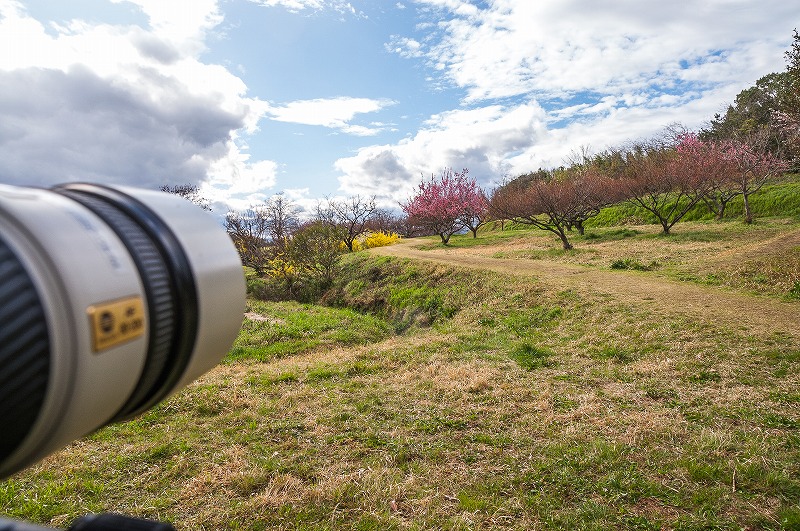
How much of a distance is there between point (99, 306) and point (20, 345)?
138mm

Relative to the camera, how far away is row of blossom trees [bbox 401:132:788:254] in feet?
70.7

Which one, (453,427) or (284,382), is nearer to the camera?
(453,427)

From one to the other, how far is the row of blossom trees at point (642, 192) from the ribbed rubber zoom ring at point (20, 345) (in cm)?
1949

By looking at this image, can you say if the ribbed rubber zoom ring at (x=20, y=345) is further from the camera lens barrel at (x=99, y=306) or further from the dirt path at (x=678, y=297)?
the dirt path at (x=678, y=297)

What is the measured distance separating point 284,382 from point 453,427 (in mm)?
3190

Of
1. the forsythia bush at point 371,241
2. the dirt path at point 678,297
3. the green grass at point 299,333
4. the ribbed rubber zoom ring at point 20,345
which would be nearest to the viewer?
the ribbed rubber zoom ring at point 20,345

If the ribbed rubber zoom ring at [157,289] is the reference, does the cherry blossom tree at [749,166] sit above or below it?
above

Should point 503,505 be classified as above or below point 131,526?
below

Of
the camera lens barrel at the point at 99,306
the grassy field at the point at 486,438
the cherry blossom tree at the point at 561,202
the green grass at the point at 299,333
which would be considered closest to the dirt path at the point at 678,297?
the grassy field at the point at 486,438

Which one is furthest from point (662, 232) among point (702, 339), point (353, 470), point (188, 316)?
point (188, 316)

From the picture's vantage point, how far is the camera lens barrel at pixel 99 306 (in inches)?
33.4

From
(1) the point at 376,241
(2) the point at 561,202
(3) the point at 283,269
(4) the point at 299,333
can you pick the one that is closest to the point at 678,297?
(4) the point at 299,333

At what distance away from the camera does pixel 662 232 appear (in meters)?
21.0

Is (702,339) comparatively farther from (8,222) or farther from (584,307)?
(8,222)
